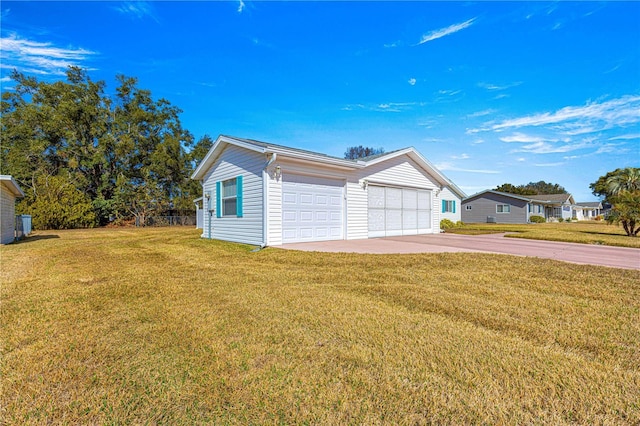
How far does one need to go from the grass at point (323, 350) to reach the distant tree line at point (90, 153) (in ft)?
65.8

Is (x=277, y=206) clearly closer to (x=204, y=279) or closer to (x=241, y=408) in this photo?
(x=204, y=279)

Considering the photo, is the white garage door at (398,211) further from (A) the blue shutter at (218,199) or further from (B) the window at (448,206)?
(B) the window at (448,206)

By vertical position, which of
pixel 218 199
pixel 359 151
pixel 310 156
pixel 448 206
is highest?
pixel 359 151

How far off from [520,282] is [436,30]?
9.04 meters

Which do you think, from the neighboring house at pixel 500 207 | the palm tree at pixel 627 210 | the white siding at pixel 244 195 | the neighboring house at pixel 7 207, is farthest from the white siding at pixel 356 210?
the neighboring house at pixel 500 207

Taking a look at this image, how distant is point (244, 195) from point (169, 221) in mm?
17887

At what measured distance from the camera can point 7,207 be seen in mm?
11148

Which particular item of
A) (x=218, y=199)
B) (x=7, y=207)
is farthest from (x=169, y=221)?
(x=218, y=199)

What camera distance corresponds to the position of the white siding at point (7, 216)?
10302 millimetres

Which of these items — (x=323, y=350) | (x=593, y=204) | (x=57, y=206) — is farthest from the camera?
(x=593, y=204)

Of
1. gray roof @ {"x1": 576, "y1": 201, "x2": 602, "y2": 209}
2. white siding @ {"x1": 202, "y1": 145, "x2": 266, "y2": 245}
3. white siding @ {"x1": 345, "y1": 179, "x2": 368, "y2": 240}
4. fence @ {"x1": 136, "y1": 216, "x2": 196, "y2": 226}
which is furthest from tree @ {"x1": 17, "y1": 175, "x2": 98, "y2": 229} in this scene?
gray roof @ {"x1": 576, "y1": 201, "x2": 602, "y2": 209}

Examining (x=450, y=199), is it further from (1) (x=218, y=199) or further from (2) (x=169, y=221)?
(2) (x=169, y=221)

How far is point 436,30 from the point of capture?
385 inches

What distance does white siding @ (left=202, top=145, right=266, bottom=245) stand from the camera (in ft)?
28.7
